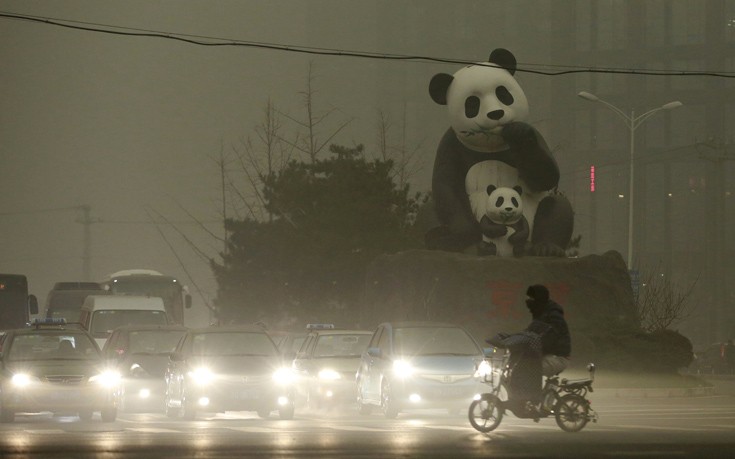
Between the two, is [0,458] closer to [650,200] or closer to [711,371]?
[711,371]

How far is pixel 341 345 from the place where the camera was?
28.2 meters

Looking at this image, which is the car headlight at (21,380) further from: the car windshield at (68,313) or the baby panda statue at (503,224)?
the car windshield at (68,313)

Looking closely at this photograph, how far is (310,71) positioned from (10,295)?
15660 mm

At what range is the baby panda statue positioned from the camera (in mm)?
33781

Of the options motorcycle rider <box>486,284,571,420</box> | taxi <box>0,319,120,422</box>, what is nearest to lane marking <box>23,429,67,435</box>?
taxi <box>0,319,120,422</box>

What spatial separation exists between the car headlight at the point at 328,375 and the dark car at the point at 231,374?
2531mm

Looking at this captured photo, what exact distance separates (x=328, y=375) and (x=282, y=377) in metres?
3.33

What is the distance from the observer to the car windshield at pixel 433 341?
23.3 meters

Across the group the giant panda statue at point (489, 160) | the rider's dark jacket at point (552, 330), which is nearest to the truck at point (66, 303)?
the giant panda statue at point (489, 160)

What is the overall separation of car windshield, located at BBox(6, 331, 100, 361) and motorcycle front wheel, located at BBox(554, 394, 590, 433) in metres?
8.47

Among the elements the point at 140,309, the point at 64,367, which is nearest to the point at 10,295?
the point at 140,309

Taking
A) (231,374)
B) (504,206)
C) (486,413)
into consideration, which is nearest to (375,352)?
(231,374)

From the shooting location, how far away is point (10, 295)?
148 ft

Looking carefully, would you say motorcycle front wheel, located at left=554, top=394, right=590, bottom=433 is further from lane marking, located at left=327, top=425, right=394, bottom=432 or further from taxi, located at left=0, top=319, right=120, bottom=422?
taxi, located at left=0, top=319, right=120, bottom=422
